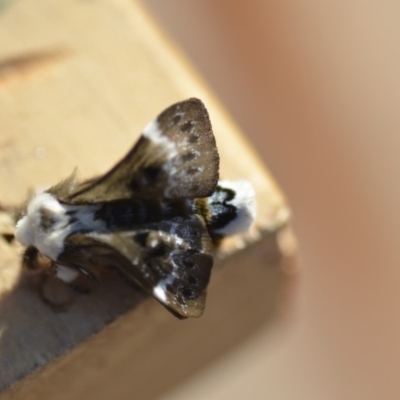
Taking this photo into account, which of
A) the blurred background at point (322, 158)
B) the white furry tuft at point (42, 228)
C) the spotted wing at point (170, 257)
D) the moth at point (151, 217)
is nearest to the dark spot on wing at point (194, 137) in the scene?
the moth at point (151, 217)

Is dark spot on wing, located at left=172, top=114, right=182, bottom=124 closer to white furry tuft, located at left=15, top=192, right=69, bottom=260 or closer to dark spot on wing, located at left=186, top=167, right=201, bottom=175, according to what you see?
dark spot on wing, located at left=186, top=167, right=201, bottom=175

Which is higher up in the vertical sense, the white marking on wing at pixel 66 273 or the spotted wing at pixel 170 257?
the white marking on wing at pixel 66 273

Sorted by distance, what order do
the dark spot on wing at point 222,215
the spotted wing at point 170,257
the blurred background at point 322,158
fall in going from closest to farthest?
1. the spotted wing at point 170,257
2. the dark spot on wing at point 222,215
3. the blurred background at point 322,158

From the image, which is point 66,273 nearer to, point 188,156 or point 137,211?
point 137,211

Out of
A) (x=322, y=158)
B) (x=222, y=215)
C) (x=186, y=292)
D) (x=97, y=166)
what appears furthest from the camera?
(x=322, y=158)

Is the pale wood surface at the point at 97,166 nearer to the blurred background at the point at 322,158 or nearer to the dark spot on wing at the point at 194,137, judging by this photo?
the dark spot on wing at the point at 194,137

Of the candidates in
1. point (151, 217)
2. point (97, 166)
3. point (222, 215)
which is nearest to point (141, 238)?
point (151, 217)

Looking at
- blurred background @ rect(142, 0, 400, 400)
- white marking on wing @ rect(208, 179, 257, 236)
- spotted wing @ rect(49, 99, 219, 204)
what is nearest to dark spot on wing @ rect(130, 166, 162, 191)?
spotted wing @ rect(49, 99, 219, 204)
